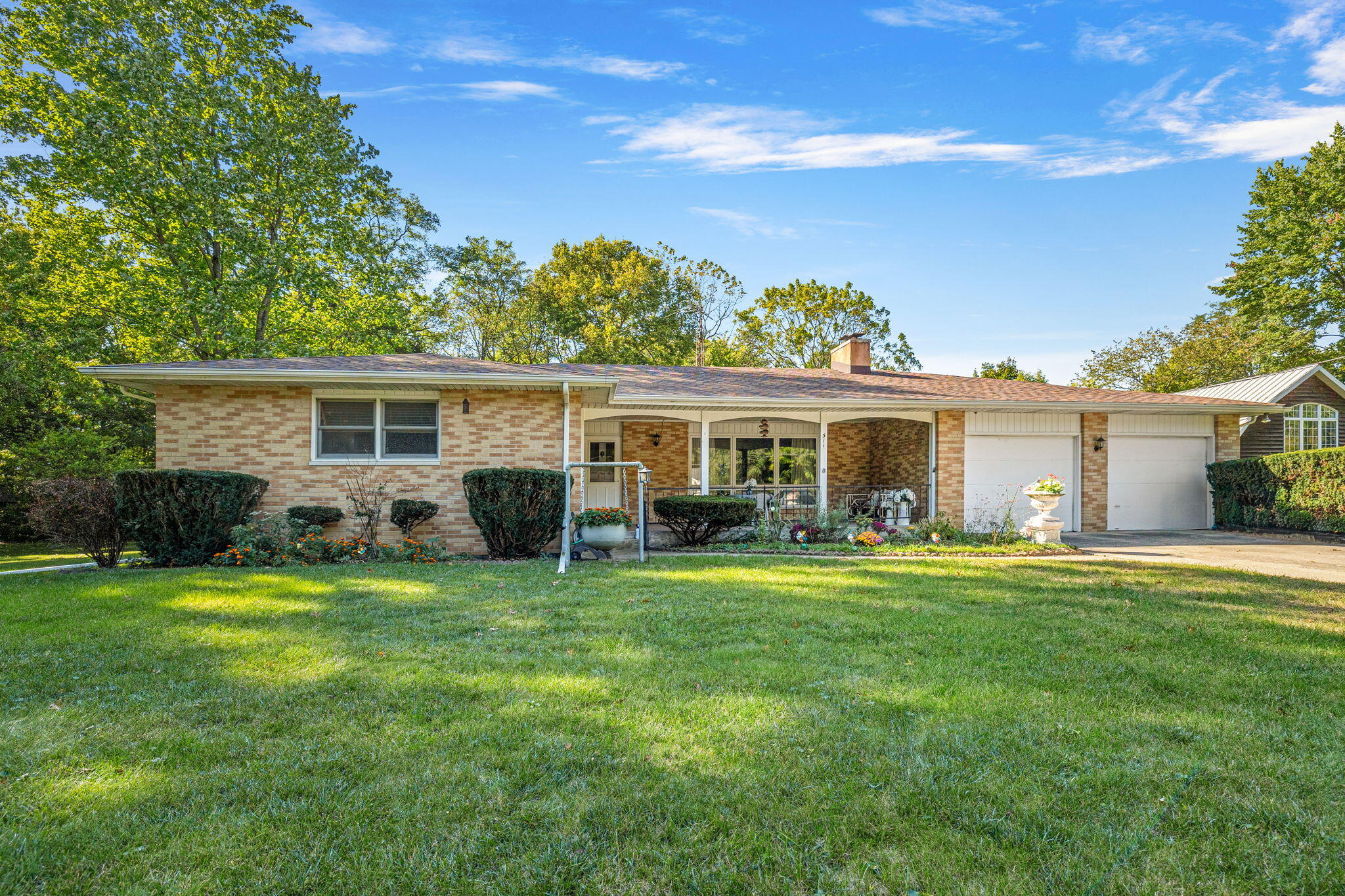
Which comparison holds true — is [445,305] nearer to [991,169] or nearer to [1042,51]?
[991,169]

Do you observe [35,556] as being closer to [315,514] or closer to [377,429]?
[315,514]

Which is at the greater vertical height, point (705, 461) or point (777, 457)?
point (777, 457)

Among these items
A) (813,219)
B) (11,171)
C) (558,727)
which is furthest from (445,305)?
(558,727)

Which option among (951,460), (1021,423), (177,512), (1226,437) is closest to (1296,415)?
(1226,437)

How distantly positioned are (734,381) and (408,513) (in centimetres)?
794

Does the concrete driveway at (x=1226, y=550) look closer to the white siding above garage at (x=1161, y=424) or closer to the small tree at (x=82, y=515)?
the white siding above garage at (x=1161, y=424)

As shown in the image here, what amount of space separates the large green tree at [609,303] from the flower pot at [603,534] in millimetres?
20024

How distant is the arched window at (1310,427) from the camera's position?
16.6 m

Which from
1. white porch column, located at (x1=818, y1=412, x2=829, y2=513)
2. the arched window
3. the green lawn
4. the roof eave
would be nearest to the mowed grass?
the green lawn

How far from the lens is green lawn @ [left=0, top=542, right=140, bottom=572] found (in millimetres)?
9867

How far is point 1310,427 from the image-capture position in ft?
54.9

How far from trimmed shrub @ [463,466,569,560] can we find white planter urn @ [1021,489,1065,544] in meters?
8.66

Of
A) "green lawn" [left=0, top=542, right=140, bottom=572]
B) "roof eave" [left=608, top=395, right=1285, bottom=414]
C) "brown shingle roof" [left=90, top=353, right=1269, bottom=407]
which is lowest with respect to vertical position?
"green lawn" [left=0, top=542, right=140, bottom=572]

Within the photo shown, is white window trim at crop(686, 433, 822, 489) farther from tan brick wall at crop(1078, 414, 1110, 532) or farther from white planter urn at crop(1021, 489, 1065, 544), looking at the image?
tan brick wall at crop(1078, 414, 1110, 532)
